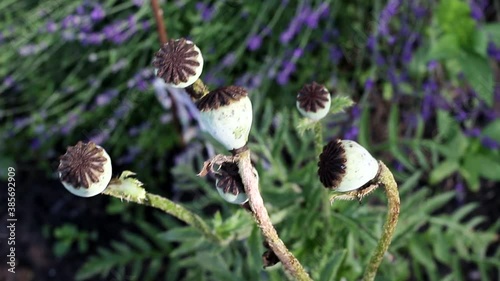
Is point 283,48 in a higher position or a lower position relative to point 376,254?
lower

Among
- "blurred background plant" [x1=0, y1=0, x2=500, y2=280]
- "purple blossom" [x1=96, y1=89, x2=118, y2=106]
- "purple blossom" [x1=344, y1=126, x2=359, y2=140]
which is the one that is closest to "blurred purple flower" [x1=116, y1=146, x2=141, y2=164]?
"blurred background plant" [x1=0, y1=0, x2=500, y2=280]

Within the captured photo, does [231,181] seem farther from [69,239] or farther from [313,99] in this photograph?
[69,239]

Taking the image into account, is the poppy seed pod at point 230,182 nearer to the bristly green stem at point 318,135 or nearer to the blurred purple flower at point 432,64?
the bristly green stem at point 318,135

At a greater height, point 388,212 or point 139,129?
point 388,212

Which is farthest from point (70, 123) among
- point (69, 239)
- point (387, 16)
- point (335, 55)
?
point (387, 16)

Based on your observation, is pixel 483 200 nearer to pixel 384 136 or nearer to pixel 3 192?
pixel 384 136

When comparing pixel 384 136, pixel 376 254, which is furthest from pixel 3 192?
pixel 376 254
